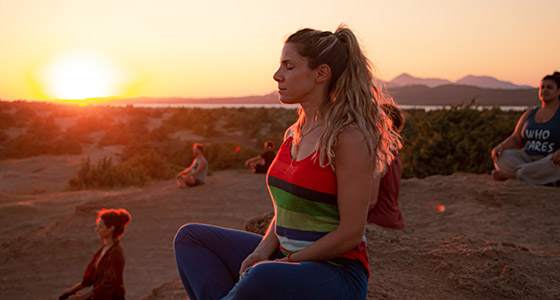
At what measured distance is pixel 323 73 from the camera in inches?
74.4

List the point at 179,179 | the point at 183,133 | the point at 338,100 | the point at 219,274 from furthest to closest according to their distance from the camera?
1. the point at 183,133
2. the point at 179,179
3. the point at 219,274
4. the point at 338,100

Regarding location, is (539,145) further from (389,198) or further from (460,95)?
(460,95)

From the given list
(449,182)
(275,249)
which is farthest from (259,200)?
(275,249)

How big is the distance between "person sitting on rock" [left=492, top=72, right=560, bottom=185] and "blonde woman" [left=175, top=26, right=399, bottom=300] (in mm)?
4766

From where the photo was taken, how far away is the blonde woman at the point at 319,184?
1.70 metres

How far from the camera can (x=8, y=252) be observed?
20.5 ft

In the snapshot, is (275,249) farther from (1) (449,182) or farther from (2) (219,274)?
(1) (449,182)

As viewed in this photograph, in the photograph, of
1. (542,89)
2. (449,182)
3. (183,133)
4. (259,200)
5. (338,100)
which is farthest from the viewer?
(183,133)

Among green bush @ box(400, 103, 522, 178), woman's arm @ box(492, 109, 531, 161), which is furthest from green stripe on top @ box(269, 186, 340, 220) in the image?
green bush @ box(400, 103, 522, 178)

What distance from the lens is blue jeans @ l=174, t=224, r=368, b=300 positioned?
163 cm

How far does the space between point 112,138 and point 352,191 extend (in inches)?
1005

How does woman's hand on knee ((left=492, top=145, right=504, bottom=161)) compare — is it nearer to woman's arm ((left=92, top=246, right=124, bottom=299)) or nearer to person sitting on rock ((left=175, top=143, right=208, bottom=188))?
woman's arm ((left=92, top=246, right=124, bottom=299))

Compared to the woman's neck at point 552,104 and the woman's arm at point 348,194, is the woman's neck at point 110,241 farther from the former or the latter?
the woman's neck at point 552,104

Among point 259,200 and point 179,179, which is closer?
point 259,200
